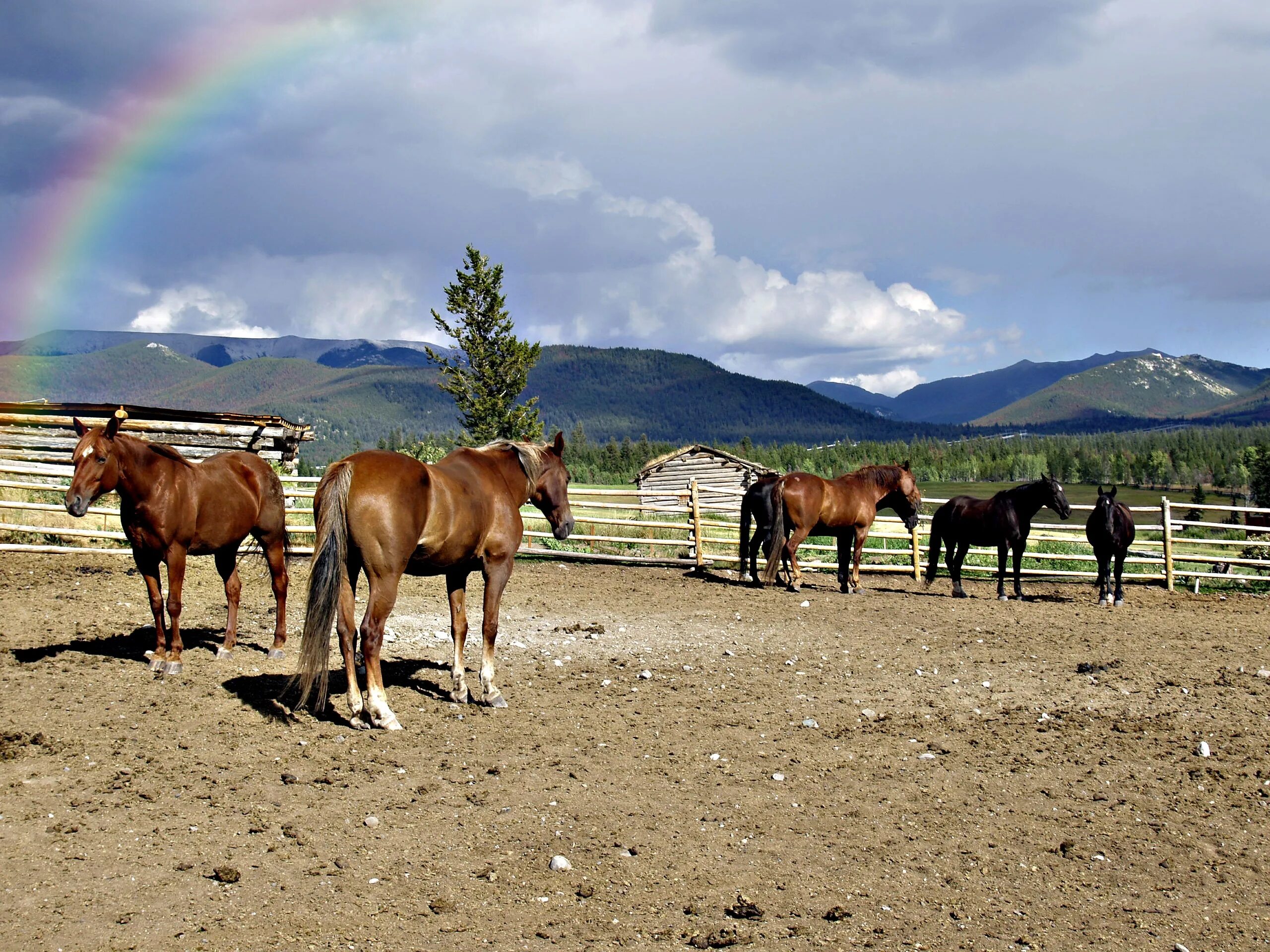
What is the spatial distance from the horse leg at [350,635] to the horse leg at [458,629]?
897mm

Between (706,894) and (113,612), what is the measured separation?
8025 millimetres

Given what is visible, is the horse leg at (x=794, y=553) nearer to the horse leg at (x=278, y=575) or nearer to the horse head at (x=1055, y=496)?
the horse head at (x=1055, y=496)

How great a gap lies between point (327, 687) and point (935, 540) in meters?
12.3

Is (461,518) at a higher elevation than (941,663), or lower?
higher

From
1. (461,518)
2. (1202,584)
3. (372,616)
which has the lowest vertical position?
(1202,584)

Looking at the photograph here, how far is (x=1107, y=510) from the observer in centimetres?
1517

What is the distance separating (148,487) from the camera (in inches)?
291

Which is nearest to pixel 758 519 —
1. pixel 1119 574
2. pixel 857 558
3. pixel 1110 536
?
pixel 857 558

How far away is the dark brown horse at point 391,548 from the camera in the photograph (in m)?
6.19

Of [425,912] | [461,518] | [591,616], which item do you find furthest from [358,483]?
[591,616]

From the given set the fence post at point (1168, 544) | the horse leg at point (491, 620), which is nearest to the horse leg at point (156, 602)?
the horse leg at point (491, 620)

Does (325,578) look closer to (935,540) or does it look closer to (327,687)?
(327,687)

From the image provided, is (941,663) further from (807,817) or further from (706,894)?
(706,894)

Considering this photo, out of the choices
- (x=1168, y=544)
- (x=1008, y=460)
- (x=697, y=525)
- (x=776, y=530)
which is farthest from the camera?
(x=1008, y=460)
